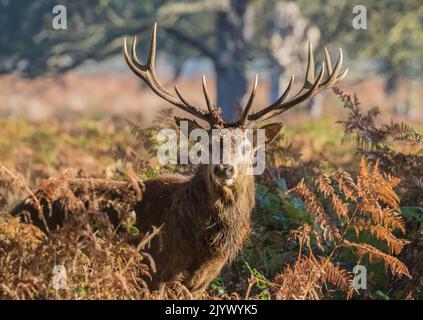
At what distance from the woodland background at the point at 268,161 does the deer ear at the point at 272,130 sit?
1.74ft

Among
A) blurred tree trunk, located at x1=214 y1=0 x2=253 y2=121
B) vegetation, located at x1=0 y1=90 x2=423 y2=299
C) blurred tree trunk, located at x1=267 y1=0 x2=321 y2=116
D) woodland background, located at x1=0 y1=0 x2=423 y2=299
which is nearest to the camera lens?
vegetation, located at x1=0 y1=90 x2=423 y2=299

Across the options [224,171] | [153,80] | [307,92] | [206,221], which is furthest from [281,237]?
[153,80]

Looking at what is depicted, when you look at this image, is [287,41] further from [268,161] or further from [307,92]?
[307,92]

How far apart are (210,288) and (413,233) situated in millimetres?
1673

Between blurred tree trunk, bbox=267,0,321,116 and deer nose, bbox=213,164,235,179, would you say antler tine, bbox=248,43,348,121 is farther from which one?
blurred tree trunk, bbox=267,0,321,116

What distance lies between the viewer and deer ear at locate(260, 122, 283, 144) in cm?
705

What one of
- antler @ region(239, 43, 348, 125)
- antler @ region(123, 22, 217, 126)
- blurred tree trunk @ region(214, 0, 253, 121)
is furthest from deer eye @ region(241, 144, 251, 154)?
blurred tree trunk @ region(214, 0, 253, 121)

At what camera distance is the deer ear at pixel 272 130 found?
705cm

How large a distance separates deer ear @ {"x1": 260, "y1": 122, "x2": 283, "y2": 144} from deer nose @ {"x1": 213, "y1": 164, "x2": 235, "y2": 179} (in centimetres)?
75

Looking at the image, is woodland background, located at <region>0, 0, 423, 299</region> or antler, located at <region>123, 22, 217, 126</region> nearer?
woodland background, located at <region>0, 0, 423, 299</region>

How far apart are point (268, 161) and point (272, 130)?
160 cm

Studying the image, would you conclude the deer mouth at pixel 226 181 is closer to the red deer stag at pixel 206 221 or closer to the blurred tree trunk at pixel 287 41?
the red deer stag at pixel 206 221

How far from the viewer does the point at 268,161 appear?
8.70 meters

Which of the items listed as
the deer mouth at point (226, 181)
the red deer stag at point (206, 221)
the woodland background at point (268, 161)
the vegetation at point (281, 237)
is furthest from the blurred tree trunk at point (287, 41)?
the deer mouth at point (226, 181)
